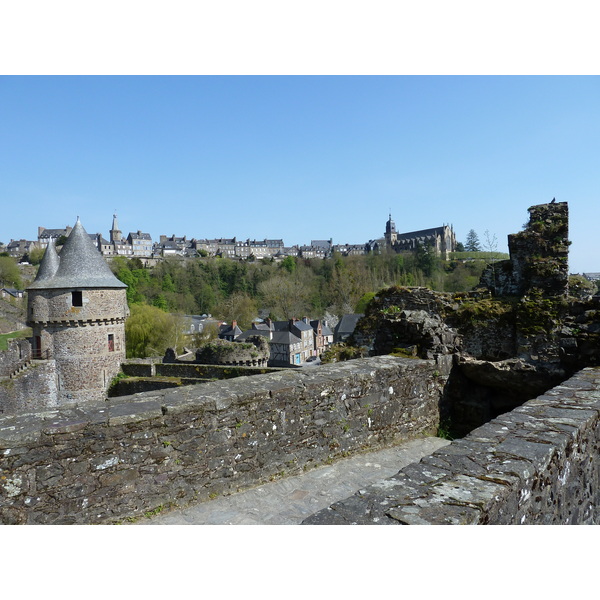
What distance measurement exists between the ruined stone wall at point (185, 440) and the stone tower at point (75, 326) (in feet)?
80.8

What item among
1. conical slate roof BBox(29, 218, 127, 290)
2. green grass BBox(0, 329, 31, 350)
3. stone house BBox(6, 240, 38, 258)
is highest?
stone house BBox(6, 240, 38, 258)

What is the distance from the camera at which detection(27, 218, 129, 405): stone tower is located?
85.7ft

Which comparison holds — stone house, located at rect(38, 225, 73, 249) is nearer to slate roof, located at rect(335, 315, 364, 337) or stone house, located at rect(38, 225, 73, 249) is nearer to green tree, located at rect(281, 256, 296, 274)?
green tree, located at rect(281, 256, 296, 274)

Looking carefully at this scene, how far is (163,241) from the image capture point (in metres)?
141

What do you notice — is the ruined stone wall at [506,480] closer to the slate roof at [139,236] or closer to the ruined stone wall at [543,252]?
the ruined stone wall at [543,252]

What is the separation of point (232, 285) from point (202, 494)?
81.5 meters

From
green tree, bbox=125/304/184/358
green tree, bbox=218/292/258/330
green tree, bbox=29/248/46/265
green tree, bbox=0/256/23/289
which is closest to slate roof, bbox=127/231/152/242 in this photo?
green tree, bbox=29/248/46/265

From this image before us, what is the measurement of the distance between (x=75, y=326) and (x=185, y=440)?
25.6m

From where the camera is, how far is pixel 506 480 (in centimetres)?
253

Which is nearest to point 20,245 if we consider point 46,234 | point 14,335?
point 46,234

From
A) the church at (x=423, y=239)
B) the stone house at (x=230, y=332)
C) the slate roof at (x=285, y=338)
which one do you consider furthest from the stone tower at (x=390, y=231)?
→ the stone house at (x=230, y=332)

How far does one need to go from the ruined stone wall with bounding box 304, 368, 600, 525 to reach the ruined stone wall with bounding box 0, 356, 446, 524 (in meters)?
1.78

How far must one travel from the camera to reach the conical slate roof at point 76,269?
86.4 feet

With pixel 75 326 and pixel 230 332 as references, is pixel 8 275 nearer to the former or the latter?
pixel 230 332
